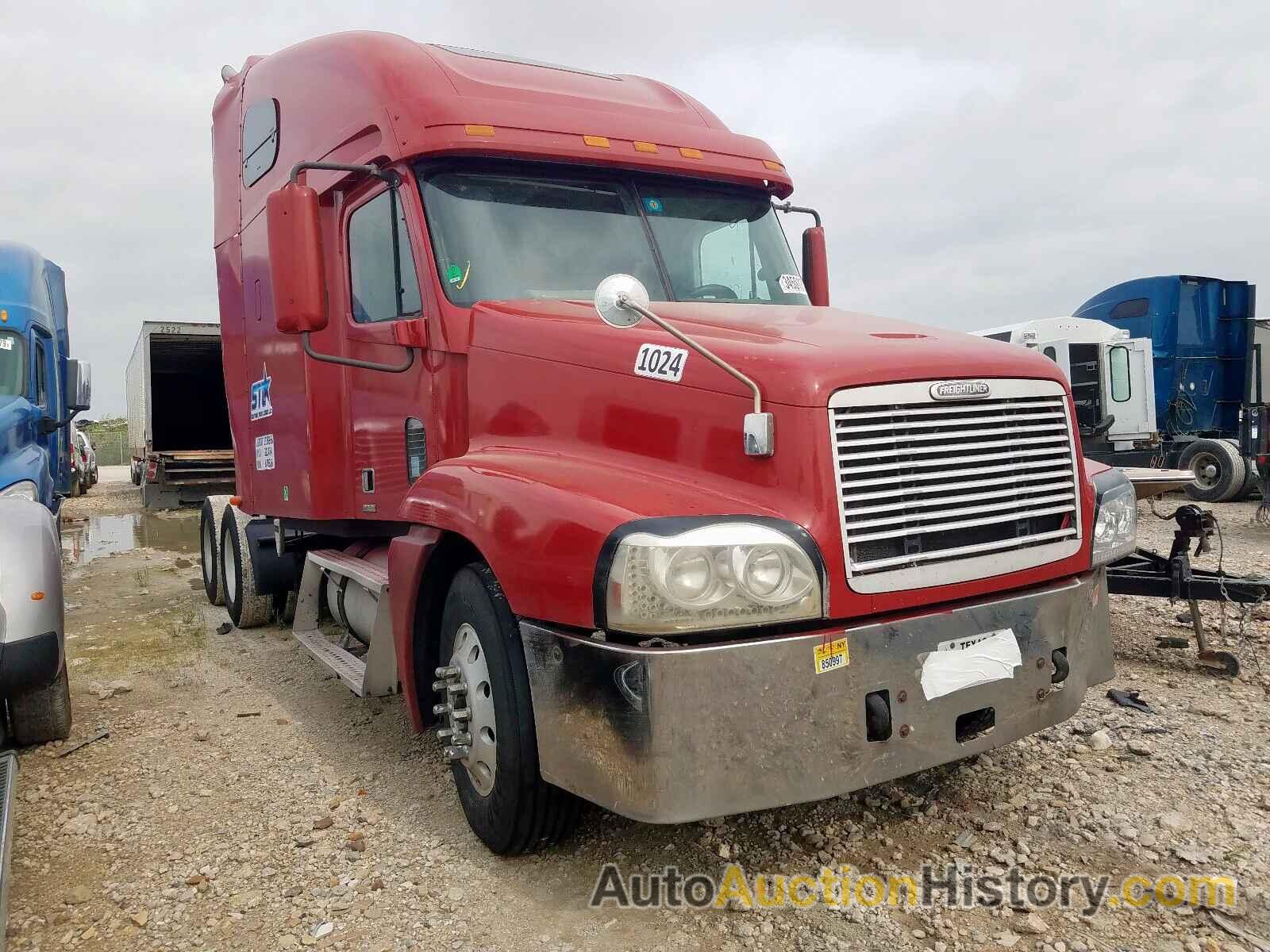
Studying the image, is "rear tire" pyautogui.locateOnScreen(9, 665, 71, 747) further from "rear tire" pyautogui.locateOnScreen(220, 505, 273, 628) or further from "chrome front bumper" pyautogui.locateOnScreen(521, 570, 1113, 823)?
"chrome front bumper" pyautogui.locateOnScreen(521, 570, 1113, 823)

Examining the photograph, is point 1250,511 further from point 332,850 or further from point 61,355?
point 61,355

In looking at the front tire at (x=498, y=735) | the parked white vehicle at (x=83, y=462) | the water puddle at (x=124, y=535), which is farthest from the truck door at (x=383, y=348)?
the parked white vehicle at (x=83, y=462)

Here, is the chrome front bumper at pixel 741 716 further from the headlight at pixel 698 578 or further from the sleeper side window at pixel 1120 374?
the sleeper side window at pixel 1120 374

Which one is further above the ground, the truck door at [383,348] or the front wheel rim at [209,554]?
the truck door at [383,348]

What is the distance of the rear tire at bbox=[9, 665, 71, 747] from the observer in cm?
449

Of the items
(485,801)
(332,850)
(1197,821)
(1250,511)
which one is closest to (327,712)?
(332,850)

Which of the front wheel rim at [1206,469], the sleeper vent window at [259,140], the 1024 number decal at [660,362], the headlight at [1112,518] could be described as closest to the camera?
the 1024 number decal at [660,362]

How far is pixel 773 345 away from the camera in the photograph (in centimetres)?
296

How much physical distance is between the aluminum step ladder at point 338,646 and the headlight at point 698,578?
5.75ft

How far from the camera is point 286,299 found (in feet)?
12.7

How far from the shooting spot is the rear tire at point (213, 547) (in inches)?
313

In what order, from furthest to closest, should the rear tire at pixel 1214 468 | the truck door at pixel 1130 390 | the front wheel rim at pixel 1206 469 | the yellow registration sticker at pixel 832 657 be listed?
the truck door at pixel 1130 390, the front wheel rim at pixel 1206 469, the rear tire at pixel 1214 468, the yellow registration sticker at pixel 832 657

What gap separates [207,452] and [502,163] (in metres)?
13.1

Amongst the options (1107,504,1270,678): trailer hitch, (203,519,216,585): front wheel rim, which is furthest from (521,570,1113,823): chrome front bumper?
(203,519,216,585): front wheel rim
